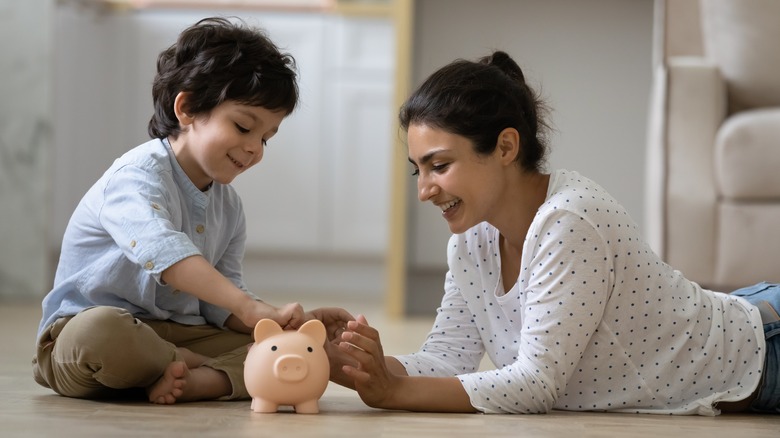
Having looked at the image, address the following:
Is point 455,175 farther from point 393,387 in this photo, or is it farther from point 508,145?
point 393,387

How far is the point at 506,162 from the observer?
4.19ft

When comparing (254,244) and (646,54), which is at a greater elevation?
(646,54)

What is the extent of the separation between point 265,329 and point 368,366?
0.12m

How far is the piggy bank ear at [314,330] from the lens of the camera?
46.7 inches

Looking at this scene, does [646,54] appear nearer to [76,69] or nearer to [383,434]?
[76,69]

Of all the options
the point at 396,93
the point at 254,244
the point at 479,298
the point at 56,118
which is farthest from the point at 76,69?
the point at 479,298

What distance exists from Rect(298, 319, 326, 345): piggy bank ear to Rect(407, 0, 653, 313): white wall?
1.54 meters

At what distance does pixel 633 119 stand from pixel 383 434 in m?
1.87

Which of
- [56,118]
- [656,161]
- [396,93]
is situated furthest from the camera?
[56,118]

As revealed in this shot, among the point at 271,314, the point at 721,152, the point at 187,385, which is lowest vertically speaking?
the point at 187,385

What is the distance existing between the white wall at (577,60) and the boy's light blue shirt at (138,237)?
1344 mm

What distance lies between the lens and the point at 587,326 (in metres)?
1.20

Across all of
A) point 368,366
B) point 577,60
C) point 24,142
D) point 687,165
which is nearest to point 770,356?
point 368,366

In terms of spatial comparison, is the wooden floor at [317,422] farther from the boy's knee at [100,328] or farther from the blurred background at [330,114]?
the blurred background at [330,114]
